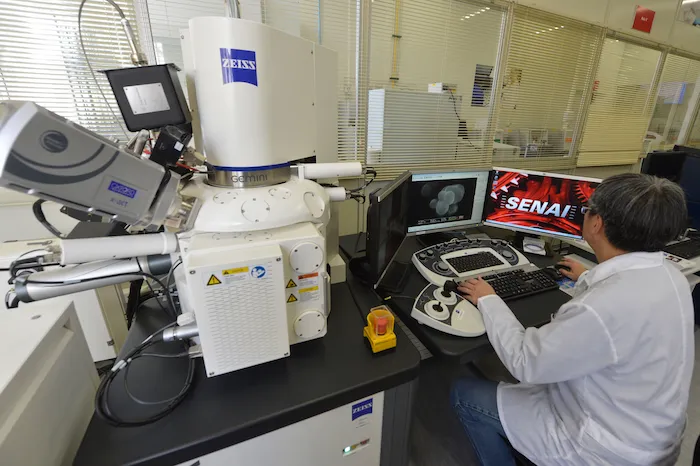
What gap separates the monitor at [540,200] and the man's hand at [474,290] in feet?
2.21

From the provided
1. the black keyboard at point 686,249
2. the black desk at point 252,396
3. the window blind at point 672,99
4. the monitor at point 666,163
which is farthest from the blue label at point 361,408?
the window blind at point 672,99

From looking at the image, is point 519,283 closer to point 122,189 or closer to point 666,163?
point 122,189

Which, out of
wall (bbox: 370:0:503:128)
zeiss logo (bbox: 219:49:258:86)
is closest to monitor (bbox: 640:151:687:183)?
wall (bbox: 370:0:503:128)

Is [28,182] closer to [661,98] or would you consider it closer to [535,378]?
[535,378]

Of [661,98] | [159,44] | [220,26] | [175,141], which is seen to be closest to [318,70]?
[220,26]

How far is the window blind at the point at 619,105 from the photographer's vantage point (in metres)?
2.60

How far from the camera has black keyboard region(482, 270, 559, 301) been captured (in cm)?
120

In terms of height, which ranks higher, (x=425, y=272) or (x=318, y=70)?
(x=318, y=70)

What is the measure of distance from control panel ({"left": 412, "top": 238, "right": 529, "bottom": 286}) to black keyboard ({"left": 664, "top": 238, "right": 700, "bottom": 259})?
0.96 m

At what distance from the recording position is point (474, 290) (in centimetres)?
110

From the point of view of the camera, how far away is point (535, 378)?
801mm

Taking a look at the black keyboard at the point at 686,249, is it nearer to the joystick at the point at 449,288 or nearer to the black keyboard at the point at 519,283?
the black keyboard at the point at 519,283

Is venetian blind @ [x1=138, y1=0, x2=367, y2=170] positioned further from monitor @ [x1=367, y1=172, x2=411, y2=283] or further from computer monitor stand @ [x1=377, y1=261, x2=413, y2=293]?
computer monitor stand @ [x1=377, y1=261, x2=413, y2=293]

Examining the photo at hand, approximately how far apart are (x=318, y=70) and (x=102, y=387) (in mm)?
1084
